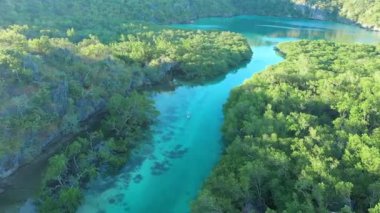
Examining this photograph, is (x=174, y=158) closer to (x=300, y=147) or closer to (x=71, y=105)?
(x=71, y=105)

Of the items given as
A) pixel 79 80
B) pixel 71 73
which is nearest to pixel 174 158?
pixel 79 80

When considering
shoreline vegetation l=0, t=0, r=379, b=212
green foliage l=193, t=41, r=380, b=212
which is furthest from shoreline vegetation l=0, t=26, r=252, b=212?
green foliage l=193, t=41, r=380, b=212

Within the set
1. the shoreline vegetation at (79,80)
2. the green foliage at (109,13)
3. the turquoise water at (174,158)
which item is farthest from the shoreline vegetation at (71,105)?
the green foliage at (109,13)

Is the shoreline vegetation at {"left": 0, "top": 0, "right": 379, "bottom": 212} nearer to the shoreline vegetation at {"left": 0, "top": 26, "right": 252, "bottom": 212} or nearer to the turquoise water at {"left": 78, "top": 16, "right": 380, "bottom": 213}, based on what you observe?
the shoreline vegetation at {"left": 0, "top": 26, "right": 252, "bottom": 212}

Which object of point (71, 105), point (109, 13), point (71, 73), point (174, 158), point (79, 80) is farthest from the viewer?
point (109, 13)

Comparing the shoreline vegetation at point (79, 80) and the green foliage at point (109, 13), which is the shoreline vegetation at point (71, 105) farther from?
the green foliage at point (109, 13)

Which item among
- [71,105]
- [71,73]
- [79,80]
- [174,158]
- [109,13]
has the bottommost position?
[174,158]
